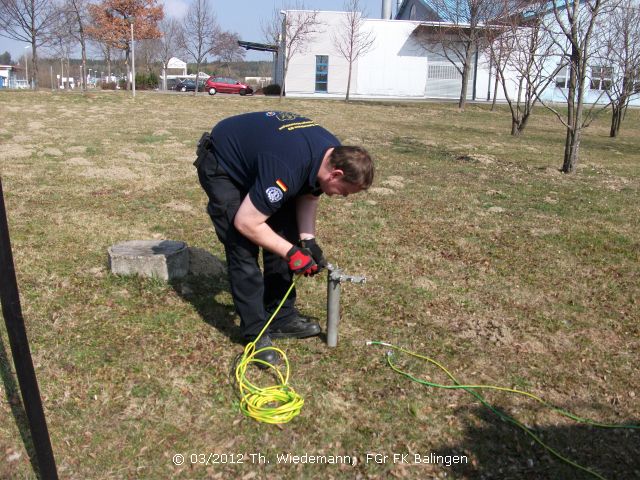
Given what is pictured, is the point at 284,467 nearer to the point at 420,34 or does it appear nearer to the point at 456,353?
the point at 456,353

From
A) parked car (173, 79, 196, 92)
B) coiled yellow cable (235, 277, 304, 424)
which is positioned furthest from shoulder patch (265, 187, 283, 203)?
parked car (173, 79, 196, 92)

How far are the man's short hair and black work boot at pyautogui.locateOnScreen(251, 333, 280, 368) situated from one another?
115 centimetres

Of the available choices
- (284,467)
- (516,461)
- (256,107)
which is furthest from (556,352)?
(256,107)

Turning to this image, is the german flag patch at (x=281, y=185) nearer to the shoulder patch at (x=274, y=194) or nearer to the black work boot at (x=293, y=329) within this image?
the shoulder patch at (x=274, y=194)

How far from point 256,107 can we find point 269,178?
1910cm

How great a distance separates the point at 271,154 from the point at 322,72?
35414 millimetres

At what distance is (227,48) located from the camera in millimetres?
37750

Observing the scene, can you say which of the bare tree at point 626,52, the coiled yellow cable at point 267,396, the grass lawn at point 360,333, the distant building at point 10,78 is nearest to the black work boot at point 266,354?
the coiled yellow cable at point 267,396

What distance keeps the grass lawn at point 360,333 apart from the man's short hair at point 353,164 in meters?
1.18

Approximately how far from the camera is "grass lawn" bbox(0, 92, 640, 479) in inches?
105

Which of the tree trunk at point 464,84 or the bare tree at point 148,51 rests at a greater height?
the bare tree at point 148,51

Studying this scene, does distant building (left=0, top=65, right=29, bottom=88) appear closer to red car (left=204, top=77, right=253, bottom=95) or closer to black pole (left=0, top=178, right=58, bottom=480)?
red car (left=204, top=77, right=253, bottom=95)

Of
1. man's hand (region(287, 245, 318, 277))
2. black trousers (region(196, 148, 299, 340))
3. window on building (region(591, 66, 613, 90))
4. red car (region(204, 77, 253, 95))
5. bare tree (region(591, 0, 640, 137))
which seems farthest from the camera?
red car (region(204, 77, 253, 95))

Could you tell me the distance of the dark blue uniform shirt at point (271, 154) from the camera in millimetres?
2762
